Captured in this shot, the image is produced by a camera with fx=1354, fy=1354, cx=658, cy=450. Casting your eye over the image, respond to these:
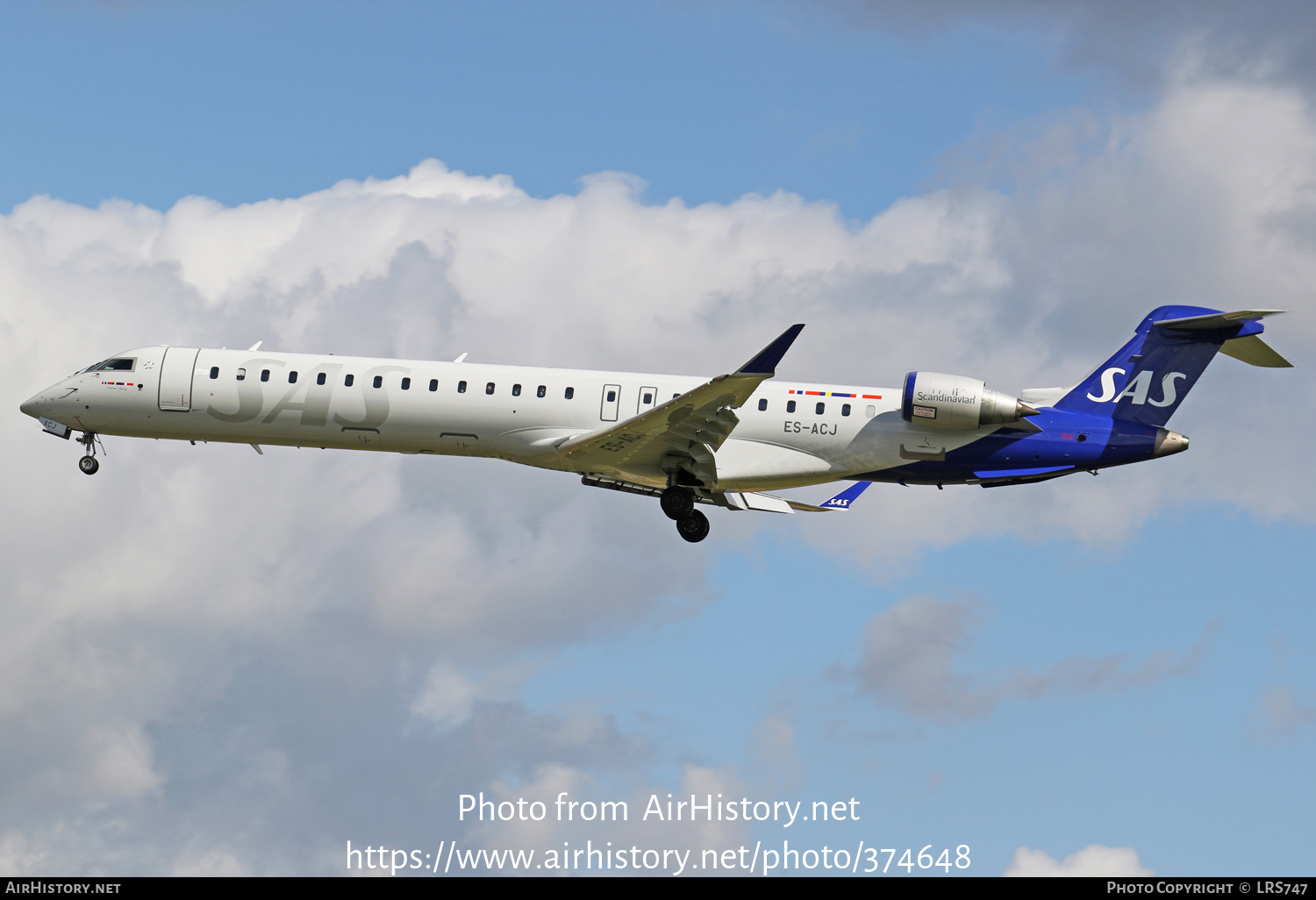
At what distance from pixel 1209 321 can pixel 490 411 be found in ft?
54.9

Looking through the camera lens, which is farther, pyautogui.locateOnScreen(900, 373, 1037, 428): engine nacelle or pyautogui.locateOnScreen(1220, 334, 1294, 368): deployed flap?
pyautogui.locateOnScreen(1220, 334, 1294, 368): deployed flap

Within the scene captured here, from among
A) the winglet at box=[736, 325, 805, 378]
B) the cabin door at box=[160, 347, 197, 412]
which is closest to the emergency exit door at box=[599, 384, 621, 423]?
the winglet at box=[736, 325, 805, 378]

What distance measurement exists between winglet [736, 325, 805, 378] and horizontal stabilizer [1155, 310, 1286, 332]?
1104 centimetres

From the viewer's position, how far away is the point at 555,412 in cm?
3144

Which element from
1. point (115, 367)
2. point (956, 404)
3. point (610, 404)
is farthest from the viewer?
point (115, 367)

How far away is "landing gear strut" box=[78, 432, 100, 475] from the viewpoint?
33531mm

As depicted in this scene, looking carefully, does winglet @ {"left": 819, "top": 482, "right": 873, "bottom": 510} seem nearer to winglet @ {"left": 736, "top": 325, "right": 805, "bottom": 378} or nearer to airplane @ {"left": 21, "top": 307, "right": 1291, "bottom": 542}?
airplane @ {"left": 21, "top": 307, "right": 1291, "bottom": 542}

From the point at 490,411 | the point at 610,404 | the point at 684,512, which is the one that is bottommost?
the point at 684,512

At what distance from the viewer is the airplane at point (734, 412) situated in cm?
3100

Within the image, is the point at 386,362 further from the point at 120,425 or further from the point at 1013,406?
the point at 1013,406

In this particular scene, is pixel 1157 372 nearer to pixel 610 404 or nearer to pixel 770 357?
pixel 770 357

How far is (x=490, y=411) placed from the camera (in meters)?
31.4

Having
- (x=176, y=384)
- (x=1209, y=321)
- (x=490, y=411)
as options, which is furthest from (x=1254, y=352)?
(x=176, y=384)

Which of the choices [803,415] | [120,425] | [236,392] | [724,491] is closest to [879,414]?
[803,415]
